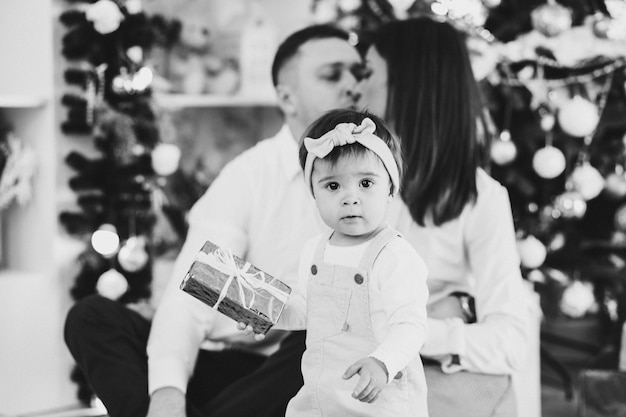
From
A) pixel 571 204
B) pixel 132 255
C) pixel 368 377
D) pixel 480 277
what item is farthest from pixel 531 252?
pixel 368 377

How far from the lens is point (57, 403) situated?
2682 mm

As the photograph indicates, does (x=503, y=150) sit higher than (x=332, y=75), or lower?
lower

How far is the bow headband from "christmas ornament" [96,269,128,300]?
1.37m

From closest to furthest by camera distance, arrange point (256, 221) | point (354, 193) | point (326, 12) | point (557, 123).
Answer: point (354, 193) → point (256, 221) → point (557, 123) → point (326, 12)

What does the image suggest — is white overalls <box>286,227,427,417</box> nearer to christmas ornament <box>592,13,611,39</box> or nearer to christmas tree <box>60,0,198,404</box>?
christmas tree <box>60,0,198,404</box>

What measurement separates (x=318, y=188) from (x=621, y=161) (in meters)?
1.81

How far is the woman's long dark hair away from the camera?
1845mm

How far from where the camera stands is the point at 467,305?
1.86 metres

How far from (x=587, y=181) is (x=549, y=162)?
0.45ft

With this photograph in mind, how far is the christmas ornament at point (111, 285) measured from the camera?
2600 millimetres

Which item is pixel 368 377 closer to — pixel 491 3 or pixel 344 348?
pixel 344 348

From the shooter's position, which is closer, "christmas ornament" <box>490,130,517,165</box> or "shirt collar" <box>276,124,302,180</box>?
"shirt collar" <box>276,124,302,180</box>

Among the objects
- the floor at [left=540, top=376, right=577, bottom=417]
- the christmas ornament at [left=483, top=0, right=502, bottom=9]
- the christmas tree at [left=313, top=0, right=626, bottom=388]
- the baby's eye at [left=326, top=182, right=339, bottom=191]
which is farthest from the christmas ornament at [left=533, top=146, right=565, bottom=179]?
the baby's eye at [left=326, top=182, right=339, bottom=191]

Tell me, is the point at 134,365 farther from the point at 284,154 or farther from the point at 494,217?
the point at 494,217
